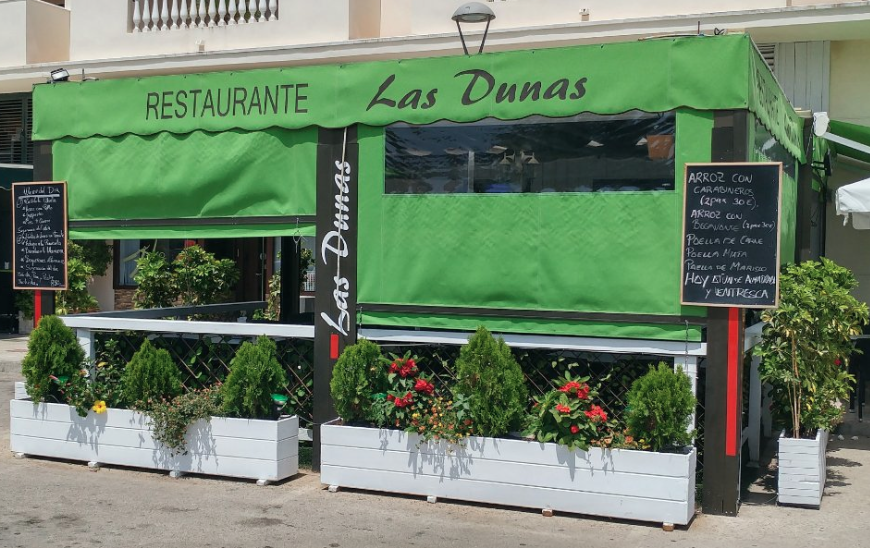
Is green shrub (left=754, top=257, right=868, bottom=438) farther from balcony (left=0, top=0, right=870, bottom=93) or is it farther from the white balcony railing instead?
the white balcony railing

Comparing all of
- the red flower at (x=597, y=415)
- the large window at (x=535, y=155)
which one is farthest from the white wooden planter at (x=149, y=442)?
the red flower at (x=597, y=415)

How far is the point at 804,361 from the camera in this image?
25.1 ft

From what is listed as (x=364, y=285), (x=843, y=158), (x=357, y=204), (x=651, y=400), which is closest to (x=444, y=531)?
(x=651, y=400)

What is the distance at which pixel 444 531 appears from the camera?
676cm

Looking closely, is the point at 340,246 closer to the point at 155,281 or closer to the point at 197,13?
the point at 155,281

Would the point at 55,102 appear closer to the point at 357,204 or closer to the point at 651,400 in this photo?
the point at 357,204

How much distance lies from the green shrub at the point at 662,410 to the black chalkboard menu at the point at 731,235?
0.63m

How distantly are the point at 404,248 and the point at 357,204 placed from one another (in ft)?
1.89

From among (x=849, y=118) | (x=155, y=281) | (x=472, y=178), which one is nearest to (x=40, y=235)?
(x=155, y=281)

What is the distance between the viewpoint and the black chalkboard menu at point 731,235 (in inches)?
276

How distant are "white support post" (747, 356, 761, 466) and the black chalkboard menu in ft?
6.61

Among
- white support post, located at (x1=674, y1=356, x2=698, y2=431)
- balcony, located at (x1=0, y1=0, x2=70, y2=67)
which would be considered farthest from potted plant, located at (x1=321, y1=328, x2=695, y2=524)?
balcony, located at (x1=0, y1=0, x2=70, y2=67)

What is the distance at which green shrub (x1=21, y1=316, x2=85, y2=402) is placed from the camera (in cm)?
883

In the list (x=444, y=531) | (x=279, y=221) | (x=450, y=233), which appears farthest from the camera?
(x=279, y=221)
